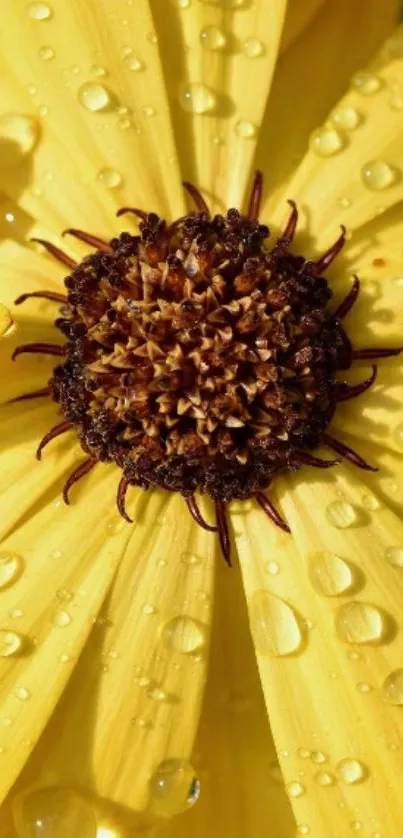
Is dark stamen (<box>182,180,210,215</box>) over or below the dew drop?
below

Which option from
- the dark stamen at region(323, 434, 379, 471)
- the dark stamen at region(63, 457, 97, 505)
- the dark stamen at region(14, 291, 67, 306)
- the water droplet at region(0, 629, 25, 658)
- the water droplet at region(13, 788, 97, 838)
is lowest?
the water droplet at region(13, 788, 97, 838)

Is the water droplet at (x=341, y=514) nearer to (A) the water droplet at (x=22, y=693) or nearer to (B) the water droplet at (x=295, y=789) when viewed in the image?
(B) the water droplet at (x=295, y=789)

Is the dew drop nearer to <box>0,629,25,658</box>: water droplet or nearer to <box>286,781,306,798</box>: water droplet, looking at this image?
<box>0,629,25,658</box>: water droplet

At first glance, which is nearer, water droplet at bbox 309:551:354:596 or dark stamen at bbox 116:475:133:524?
water droplet at bbox 309:551:354:596

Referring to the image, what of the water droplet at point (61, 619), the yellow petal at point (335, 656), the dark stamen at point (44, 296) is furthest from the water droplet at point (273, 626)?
the dark stamen at point (44, 296)

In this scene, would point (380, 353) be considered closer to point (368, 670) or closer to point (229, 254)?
point (229, 254)

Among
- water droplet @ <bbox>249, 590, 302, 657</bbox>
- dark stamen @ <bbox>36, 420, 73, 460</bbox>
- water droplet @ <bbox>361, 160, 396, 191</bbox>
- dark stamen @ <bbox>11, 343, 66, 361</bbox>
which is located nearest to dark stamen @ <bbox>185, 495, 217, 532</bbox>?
water droplet @ <bbox>249, 590, 302, 657</bbox>

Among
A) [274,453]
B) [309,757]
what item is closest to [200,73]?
[274,453]
